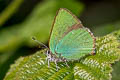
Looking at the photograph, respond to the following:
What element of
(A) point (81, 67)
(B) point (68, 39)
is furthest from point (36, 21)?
(A) point (81, 67)

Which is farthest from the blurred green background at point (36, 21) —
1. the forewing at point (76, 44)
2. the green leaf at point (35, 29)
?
the forewing at point (76, 44)

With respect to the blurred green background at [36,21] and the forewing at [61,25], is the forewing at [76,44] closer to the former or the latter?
the forewing at [61,25]

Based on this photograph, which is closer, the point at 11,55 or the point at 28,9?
the point at 11,55

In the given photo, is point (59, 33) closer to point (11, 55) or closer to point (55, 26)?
point (55, 26)

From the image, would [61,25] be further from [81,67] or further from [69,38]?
[81,67]

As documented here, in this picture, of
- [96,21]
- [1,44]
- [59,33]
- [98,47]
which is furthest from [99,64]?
[96,21]

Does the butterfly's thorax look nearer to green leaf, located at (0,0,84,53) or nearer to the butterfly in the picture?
the butterfly
